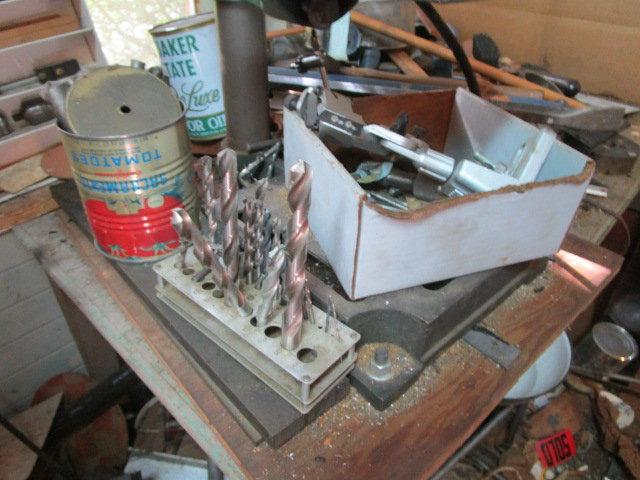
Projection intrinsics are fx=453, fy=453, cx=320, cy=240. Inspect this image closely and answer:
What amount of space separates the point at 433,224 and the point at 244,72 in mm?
412

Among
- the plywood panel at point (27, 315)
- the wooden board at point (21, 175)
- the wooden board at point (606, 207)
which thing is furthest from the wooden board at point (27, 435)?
the wooden board at point (606, 207)

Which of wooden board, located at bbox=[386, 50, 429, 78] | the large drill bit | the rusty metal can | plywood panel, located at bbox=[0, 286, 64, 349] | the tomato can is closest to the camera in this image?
the large drill bit

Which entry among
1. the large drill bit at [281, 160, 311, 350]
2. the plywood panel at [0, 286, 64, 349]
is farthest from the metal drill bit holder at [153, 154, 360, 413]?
the plywood panel at [0, 286, 64, 349]

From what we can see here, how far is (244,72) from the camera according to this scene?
0.70 meters

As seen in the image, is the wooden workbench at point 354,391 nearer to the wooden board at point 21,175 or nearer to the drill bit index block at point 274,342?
the drill bit index block at point 274,342

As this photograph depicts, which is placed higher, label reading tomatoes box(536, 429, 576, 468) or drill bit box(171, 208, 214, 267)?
drill bit box(171, 208, 214, 267)

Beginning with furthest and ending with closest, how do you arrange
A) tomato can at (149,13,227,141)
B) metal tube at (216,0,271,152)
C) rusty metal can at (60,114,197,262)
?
1. tomato can at (149,13,227,141)
2. metal tube at (216,0,271,152)
3. rusty metal can at (60,114,197,262)

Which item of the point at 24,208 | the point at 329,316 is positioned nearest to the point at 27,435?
the point at 24,208

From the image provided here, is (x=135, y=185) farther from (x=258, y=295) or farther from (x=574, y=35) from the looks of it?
(x=574, y=35)

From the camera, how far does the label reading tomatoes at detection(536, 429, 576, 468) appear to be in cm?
114

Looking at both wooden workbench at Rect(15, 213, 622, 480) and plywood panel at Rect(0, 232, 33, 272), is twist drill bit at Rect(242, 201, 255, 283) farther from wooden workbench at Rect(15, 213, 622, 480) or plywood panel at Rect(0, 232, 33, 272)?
plywood panel at Rect(0, 232, 33, 272)

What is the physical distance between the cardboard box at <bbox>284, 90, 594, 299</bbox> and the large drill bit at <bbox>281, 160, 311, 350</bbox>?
6 cm

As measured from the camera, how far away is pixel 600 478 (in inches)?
46.2

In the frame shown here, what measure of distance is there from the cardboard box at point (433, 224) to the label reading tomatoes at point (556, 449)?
82cm
